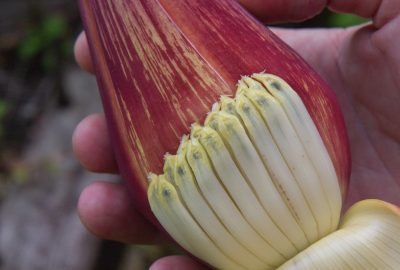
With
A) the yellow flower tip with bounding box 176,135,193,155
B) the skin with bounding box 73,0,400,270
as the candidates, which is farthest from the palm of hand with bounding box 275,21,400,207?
the yellow flower tip with bounding box 176,135,193,155

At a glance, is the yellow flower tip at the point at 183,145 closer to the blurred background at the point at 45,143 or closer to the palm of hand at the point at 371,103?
the palm of hand at the point at 371,103

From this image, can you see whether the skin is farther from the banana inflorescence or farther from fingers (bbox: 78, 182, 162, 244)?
the banana inflorescence

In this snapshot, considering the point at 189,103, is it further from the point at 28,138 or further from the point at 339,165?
the point at 28,138

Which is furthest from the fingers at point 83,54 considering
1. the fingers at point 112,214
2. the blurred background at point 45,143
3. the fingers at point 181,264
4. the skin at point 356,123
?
the blurred background at point 45,143

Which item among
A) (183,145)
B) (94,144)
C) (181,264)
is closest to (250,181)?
(183,145)

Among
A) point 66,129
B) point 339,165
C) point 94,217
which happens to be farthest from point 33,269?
point 339,165

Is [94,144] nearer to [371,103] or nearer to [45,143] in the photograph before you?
[371,103]
